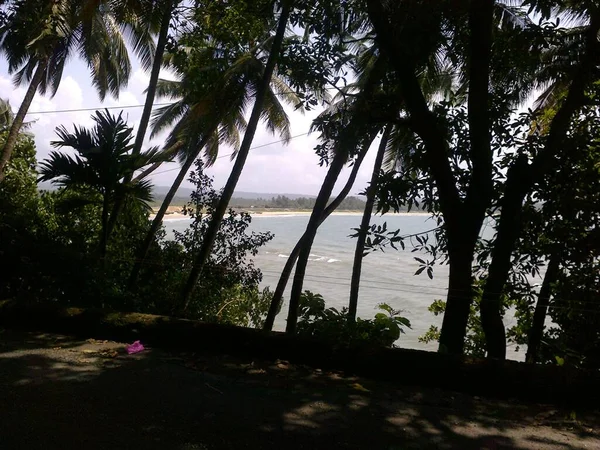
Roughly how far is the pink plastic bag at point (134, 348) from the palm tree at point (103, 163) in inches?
106

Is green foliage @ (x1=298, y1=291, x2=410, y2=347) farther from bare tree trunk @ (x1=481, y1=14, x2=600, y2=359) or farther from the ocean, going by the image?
the ocean

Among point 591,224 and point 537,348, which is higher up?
point 591,224

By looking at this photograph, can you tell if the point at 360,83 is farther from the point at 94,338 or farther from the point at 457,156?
the point at 94,338

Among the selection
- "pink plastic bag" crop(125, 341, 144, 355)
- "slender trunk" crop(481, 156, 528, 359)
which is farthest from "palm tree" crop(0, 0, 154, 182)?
"slender trunk" crop(481, 156, 528, 359)

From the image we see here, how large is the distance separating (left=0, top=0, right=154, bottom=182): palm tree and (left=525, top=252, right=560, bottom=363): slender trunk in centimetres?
710

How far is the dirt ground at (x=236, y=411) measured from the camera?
141 inches

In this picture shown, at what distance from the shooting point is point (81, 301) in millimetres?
7902

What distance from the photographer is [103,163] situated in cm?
788

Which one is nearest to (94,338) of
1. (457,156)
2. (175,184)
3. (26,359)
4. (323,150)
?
(26,359)

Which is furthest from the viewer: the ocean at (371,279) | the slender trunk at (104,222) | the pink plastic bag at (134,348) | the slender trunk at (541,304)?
the ocean at (371,279)

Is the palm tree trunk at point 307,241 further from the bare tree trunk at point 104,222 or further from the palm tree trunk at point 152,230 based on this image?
the bare tree trunk at point 104,222

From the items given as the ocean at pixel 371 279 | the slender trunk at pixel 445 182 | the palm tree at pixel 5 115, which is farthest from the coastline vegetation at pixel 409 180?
the palm tree at pixel 5 115

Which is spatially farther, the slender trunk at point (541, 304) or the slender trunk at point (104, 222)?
the slender trunk at point (104, 222)

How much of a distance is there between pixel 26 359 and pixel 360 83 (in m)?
10.5
